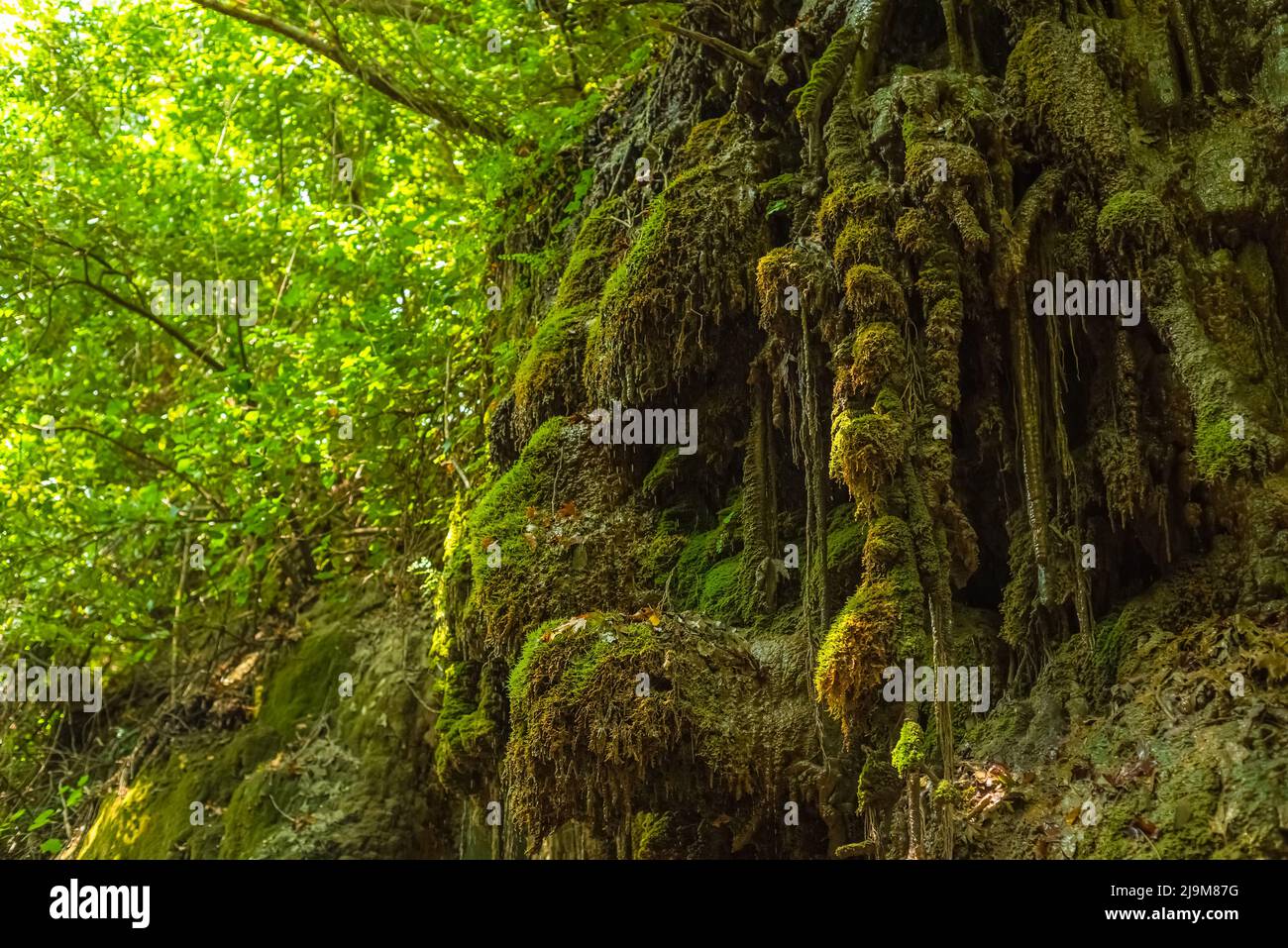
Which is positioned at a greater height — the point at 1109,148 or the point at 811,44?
the point at 811,44

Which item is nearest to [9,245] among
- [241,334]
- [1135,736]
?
[241,334]

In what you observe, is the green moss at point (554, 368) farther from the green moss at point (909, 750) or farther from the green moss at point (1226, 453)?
the green moss at point (1226, 453)

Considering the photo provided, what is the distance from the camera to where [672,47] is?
7.61 meters

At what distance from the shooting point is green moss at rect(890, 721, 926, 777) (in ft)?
15.5

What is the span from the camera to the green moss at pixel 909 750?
473 cm

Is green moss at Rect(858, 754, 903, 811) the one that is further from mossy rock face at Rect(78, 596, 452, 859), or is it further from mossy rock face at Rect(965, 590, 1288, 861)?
mossy rock face at Rect(78, 596, 452, 859)

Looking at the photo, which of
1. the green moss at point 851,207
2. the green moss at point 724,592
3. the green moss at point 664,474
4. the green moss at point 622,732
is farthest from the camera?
the green moss at point 664,474

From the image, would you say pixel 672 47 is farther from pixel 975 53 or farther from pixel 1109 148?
pixel 1109 148

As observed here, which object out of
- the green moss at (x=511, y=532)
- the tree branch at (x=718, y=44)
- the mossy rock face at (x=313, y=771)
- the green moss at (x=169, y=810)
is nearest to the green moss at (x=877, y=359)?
the green moss at (x=511, y=532)

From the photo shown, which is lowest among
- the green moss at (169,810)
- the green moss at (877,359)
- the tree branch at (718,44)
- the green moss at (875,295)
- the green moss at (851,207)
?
the green moss at (169,810)
